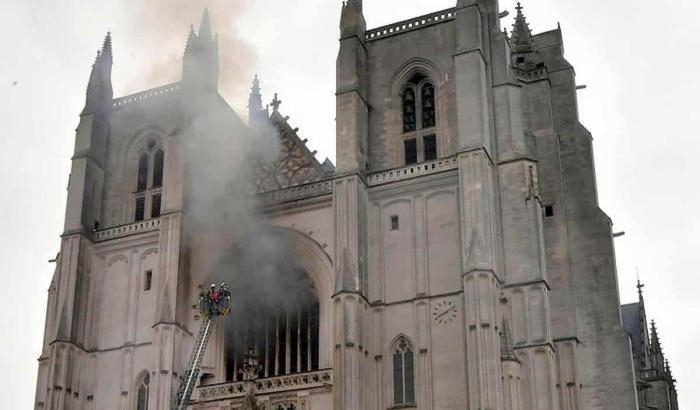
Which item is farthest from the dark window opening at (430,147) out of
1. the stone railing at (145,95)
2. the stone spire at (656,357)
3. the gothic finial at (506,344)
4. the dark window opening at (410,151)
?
the stone spire at (656,357)

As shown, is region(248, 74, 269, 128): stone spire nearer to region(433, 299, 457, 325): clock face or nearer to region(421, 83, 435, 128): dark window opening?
region(421, 83, 435, 128): dark window opening

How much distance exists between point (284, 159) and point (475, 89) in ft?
25.3

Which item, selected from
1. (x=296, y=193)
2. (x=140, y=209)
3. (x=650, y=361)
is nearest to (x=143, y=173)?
(x=140, y=209)

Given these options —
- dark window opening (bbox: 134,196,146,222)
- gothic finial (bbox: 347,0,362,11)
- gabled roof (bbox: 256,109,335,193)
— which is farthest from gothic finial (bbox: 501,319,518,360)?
dark window opening (bbox: 134,196,146,222)

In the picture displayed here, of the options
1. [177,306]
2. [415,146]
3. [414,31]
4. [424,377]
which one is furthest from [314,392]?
[414,31]

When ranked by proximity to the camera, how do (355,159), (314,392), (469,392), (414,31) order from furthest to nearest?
(414,31) → (355,159) → (314,392) → (469,392)

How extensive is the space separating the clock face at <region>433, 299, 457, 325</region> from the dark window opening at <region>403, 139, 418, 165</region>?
5.43 m

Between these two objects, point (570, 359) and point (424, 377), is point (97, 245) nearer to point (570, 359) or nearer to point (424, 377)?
point (424, 377)

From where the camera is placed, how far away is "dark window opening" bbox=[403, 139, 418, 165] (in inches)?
1480

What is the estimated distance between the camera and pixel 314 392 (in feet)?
113

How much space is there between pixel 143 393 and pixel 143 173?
882 cm

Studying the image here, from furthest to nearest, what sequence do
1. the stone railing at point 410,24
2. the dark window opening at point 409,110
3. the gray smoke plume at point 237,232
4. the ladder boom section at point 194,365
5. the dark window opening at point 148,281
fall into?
1. the dark window opening at point 148,281
2. the stone railing at point 410,24
3. the dark window opening at point 409,110
4. the gray smoke plume at point 237,232
5. the ladder boom section at point 194,365

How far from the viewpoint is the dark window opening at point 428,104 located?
38125 mm

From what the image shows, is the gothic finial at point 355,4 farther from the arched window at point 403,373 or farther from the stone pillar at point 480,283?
the arched window at point 403,373
